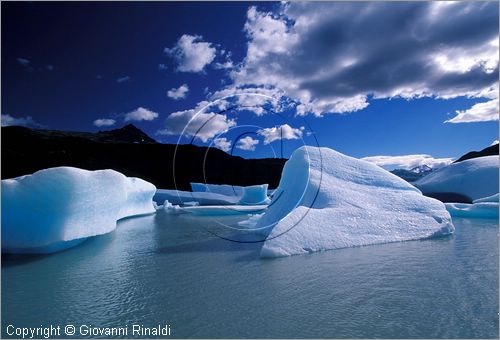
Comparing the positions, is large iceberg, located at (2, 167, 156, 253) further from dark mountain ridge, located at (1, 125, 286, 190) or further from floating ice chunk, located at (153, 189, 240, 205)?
dark mountain ridge, located at (1, 125, 286, 190)

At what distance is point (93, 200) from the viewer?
21.5 ft

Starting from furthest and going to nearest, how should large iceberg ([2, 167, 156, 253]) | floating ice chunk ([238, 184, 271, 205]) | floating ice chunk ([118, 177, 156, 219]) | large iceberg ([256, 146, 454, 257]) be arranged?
floating ice chunk ([238, 184, 271, 205])
floating ice chunk ([118, 177, 156, 219])
large iceberg ([2, 167, 156, 253])
large iceberg ([256, 146, 454, 257])

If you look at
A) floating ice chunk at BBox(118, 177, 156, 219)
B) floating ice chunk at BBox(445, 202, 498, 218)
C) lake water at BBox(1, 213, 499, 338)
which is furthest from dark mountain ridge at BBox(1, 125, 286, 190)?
lake water at BBox(1, 213, 499, 338)

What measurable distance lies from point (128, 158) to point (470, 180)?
44.4m

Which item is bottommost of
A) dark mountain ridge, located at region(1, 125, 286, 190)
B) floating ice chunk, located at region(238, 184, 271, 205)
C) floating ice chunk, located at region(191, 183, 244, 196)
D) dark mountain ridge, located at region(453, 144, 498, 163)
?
floating ice chunk, located at region(238, 184, 271, 205)

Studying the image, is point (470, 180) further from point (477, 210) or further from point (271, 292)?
point (271, 292)

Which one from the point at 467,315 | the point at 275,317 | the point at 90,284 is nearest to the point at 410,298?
the point at 467,315

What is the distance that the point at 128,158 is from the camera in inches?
1901

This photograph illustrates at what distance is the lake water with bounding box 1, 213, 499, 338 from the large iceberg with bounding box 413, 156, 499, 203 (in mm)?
14568

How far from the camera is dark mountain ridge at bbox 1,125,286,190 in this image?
38656mm

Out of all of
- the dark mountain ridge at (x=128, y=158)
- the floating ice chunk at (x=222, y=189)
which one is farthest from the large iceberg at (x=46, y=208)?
the dark mountain ridge at (x=128, y=158)

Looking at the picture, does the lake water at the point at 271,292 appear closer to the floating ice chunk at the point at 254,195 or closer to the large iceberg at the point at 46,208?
the large iceberg at the point at 46,208

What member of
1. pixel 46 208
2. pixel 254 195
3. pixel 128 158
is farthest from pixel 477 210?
pixel 128 158

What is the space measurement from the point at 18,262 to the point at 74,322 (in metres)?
3.24
